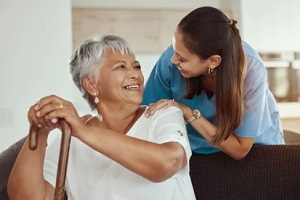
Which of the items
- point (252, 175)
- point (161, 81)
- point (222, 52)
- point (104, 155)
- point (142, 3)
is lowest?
point (252, 175)

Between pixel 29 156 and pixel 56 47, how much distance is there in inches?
91.5

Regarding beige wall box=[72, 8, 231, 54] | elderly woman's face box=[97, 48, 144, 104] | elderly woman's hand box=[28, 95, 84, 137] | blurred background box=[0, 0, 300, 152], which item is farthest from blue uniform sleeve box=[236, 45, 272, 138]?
beige wall box=[72, 8, 231, 54]

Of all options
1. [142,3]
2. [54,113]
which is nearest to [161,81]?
[54,113]

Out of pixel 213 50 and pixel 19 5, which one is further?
pixel 19 5

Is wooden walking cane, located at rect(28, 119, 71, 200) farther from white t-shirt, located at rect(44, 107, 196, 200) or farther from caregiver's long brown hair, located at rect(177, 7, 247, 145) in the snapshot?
caregiver's long brown hair, located at rect(177, 7, 247, 145)

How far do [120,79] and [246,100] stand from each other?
43 centimetres

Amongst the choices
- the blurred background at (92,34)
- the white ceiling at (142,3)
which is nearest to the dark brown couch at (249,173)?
the blurred background at (92,34)

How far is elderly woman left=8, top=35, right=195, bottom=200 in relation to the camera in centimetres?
132

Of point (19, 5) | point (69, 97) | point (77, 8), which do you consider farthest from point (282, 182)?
point (77, 8)

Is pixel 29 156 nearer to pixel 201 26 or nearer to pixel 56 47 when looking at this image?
pixel 201 26

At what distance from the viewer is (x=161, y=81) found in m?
1.83

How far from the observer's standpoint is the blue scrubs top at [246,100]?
64.4 inches

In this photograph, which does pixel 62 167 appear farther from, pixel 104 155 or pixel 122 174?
pixel 122 174

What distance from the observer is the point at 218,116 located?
1.61m
